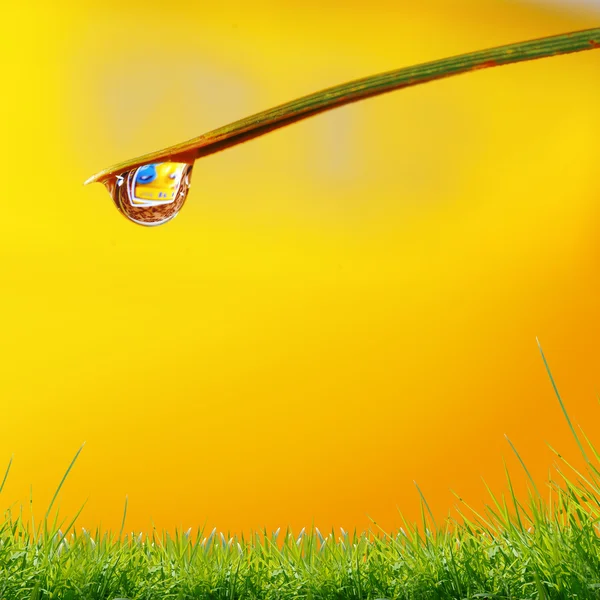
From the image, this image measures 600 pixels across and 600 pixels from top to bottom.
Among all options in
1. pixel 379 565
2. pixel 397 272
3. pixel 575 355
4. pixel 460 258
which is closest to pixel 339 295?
pixel 397 272

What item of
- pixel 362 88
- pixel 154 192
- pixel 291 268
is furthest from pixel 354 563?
pixel 291 268

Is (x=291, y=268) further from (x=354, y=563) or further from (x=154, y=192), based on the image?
(x=154, y=192)

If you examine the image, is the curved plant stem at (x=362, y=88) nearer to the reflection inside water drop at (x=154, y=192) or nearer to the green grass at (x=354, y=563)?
the reflection inside water drop at (x=154, y=192)

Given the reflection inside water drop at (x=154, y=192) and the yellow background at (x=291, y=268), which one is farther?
the yellow background at (x=291, y=268)

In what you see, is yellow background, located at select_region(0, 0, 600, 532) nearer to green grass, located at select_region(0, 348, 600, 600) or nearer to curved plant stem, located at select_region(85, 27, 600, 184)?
green grass, located at select_region(0, 348, 600, 600)

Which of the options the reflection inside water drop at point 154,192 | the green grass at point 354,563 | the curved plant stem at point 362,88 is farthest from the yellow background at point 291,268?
the curved plant stem at point 362,88

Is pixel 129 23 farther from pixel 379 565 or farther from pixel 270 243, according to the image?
pixel 379 565
